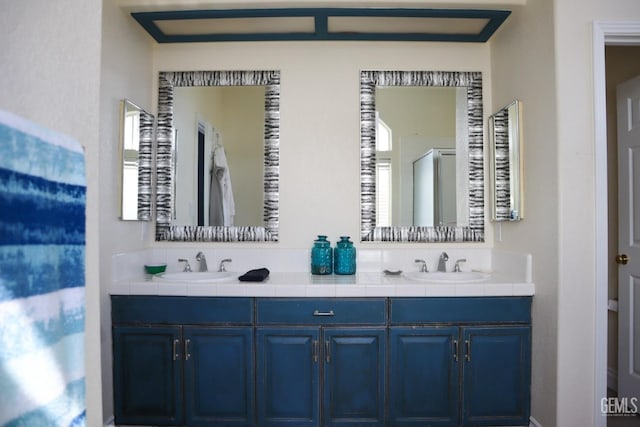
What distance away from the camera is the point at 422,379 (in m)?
2.00

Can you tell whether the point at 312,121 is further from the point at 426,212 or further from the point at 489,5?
the point at 489,5

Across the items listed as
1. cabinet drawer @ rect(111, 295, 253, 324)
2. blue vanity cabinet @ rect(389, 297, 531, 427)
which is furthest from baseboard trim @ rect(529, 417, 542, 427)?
cabinet drawer @ rect(111, 295, 253, 324)

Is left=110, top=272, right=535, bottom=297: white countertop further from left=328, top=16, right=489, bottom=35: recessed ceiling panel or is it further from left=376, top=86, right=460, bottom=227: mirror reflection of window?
left=328, top=16, right=489, bottom=35: recessed ceiling panel

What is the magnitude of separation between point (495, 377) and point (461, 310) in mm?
390

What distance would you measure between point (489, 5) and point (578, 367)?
1938 mm

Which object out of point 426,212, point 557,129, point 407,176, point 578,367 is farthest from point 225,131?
point 578,367

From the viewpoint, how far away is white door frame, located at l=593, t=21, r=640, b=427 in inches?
72.1

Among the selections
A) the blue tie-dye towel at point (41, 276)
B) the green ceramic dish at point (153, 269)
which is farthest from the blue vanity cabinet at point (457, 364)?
the blue tie-dye towel at point (41, 276)

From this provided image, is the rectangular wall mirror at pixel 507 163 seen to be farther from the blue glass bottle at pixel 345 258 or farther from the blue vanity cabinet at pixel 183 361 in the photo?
the blue vanity cabinet at pixel 183 361

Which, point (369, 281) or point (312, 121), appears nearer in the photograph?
point (369, 281)

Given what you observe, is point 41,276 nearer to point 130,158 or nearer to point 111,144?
point 111,144

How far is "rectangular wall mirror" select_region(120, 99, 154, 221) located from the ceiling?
1.76 feet

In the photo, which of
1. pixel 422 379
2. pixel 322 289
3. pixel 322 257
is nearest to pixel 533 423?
pixel 422 379

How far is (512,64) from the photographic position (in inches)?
89.1
